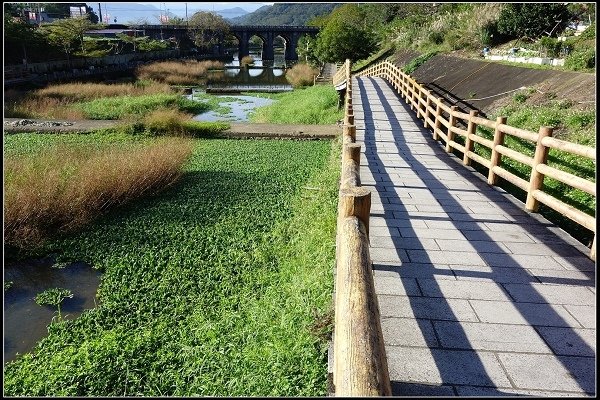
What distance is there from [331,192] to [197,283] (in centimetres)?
264

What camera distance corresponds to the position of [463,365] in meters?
2.71

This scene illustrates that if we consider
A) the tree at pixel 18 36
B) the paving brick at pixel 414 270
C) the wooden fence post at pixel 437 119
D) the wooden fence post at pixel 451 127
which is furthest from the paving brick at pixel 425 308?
the tree at pixel 18 36

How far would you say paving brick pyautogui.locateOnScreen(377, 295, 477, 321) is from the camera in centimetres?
322

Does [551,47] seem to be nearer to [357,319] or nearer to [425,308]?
[425,308]

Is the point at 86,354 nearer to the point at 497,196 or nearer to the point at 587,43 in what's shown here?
the point at 497,196

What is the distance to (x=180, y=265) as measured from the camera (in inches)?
242

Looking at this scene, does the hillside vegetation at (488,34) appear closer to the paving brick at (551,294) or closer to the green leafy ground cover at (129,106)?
the paving brick at (551,294)

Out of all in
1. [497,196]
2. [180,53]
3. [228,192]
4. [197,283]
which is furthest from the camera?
[180,53]

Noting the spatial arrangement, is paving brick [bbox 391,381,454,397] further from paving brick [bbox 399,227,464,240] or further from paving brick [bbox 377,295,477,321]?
paving brick [bbox 399,227,464,240]

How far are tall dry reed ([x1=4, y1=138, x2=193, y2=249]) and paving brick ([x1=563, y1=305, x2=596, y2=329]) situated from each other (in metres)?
6.96

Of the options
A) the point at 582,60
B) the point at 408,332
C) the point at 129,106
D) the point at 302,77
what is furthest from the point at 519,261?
the point at 302,77

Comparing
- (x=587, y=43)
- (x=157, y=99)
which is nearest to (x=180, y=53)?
(x=157, y=99)

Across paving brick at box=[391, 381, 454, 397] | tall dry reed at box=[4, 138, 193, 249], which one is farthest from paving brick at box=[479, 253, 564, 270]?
tall dry reed at box=[4, 138, 193, 249]

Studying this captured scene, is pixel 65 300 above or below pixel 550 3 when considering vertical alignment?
below
